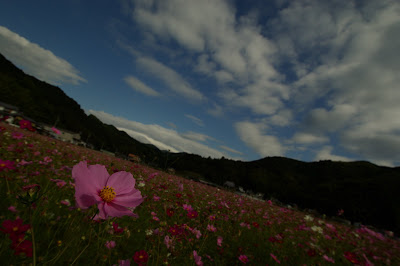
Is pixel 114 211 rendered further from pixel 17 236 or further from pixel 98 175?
pixel 17 236

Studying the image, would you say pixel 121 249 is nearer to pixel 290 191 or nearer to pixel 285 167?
pixel 290 191

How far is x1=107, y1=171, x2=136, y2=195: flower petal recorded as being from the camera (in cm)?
88

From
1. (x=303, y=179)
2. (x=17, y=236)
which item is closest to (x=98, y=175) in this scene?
(x=17, y=236)

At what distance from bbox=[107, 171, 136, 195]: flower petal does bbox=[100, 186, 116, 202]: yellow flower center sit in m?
0.04

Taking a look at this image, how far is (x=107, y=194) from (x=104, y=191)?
0.02m

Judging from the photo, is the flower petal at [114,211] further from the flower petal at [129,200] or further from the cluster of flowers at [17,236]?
the cluster of flowers at [17,236]

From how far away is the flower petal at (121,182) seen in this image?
88cm

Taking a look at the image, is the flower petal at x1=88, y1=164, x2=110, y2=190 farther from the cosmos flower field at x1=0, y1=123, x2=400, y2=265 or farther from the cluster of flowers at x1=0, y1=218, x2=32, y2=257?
the cluster of flowers at x1=0, y1=218, x2=32, y2=257

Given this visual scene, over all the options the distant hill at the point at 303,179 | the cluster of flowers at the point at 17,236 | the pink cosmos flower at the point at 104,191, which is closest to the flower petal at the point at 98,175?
the pink cosmos flower at the point at 104,191

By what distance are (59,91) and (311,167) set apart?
596 ft

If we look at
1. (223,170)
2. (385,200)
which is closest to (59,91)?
(223,170)

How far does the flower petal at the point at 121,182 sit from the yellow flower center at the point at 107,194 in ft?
0.14

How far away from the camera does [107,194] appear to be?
0.81 m

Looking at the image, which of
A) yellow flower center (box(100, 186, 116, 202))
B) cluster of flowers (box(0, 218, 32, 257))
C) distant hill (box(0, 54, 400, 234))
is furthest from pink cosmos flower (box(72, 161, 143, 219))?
distant hill (box(0, 54, 400, 234))
